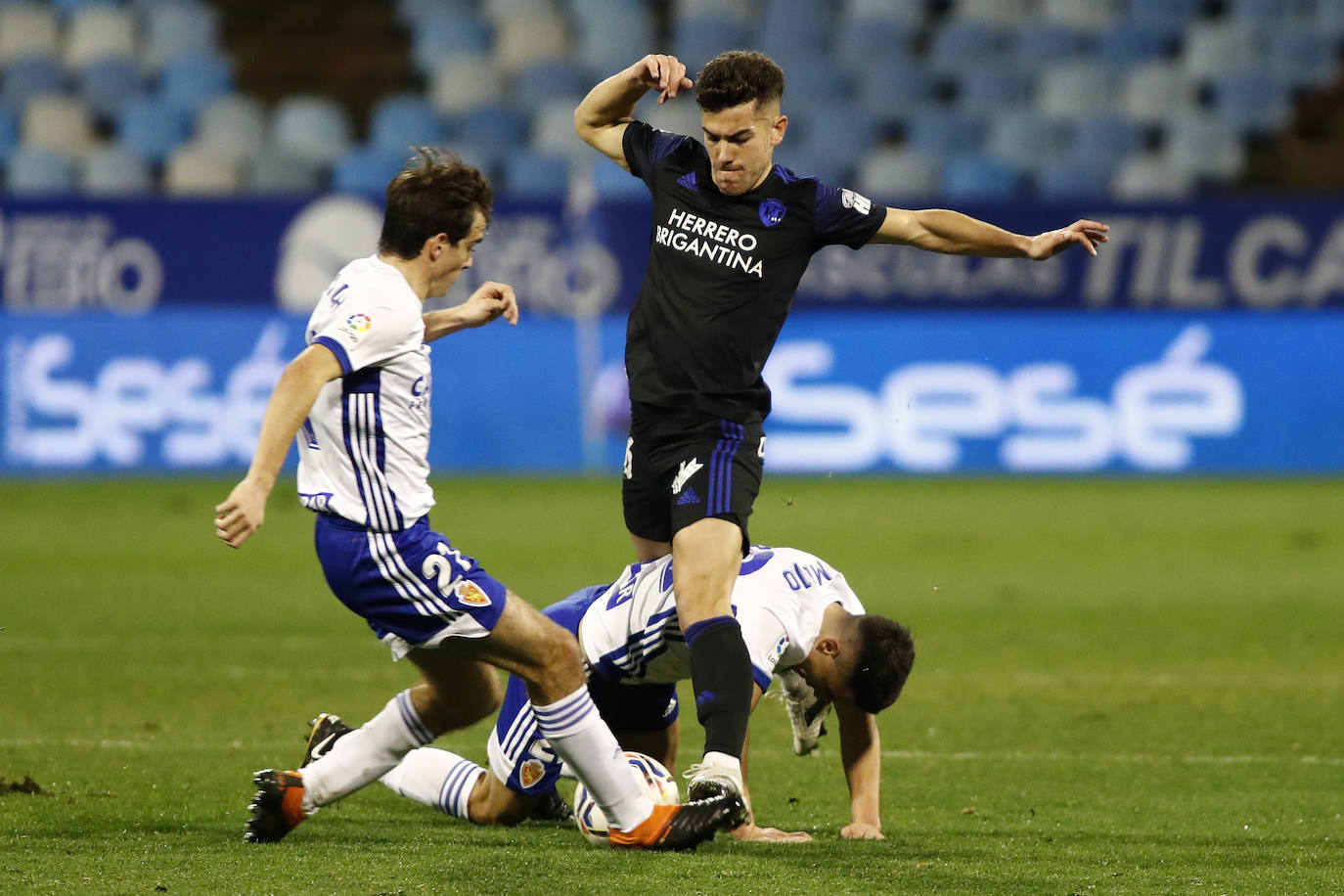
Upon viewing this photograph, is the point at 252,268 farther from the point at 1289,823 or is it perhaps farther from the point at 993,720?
the point at 1289,823

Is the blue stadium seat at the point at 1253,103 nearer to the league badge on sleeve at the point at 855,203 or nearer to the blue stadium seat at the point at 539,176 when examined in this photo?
the blue stadium seat at the point at 539,176

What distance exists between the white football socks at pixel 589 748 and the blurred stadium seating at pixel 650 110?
536 inches

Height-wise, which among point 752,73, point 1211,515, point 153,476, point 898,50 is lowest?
point 153,476

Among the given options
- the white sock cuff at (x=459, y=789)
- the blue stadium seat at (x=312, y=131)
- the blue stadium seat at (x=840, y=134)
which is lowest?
the white sock cuff at (x=459, y=789)

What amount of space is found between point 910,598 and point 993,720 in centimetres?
270

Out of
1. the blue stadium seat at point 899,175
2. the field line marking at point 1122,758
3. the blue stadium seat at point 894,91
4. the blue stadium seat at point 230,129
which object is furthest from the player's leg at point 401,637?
the blue stadium seat at point 894,91

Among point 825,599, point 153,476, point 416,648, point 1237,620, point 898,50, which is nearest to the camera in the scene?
point 416,648

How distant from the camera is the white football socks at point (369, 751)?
14.7ft

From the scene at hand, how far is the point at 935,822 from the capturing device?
195 inches

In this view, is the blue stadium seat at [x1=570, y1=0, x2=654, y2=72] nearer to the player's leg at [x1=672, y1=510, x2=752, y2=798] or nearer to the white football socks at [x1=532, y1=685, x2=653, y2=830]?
the player's leg at [x1=672, y1=510, x2=752, y2=798]

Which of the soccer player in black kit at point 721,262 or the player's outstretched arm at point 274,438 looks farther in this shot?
the soccer player in black kit at point 721,262

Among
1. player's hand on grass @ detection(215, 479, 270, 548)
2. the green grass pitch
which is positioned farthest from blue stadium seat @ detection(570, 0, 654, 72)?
player's hand on grass @ detection(215, 479, 270, 548)

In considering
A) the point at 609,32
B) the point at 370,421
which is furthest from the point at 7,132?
the point at 370,421

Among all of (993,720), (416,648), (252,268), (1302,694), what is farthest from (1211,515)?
(416,648)
